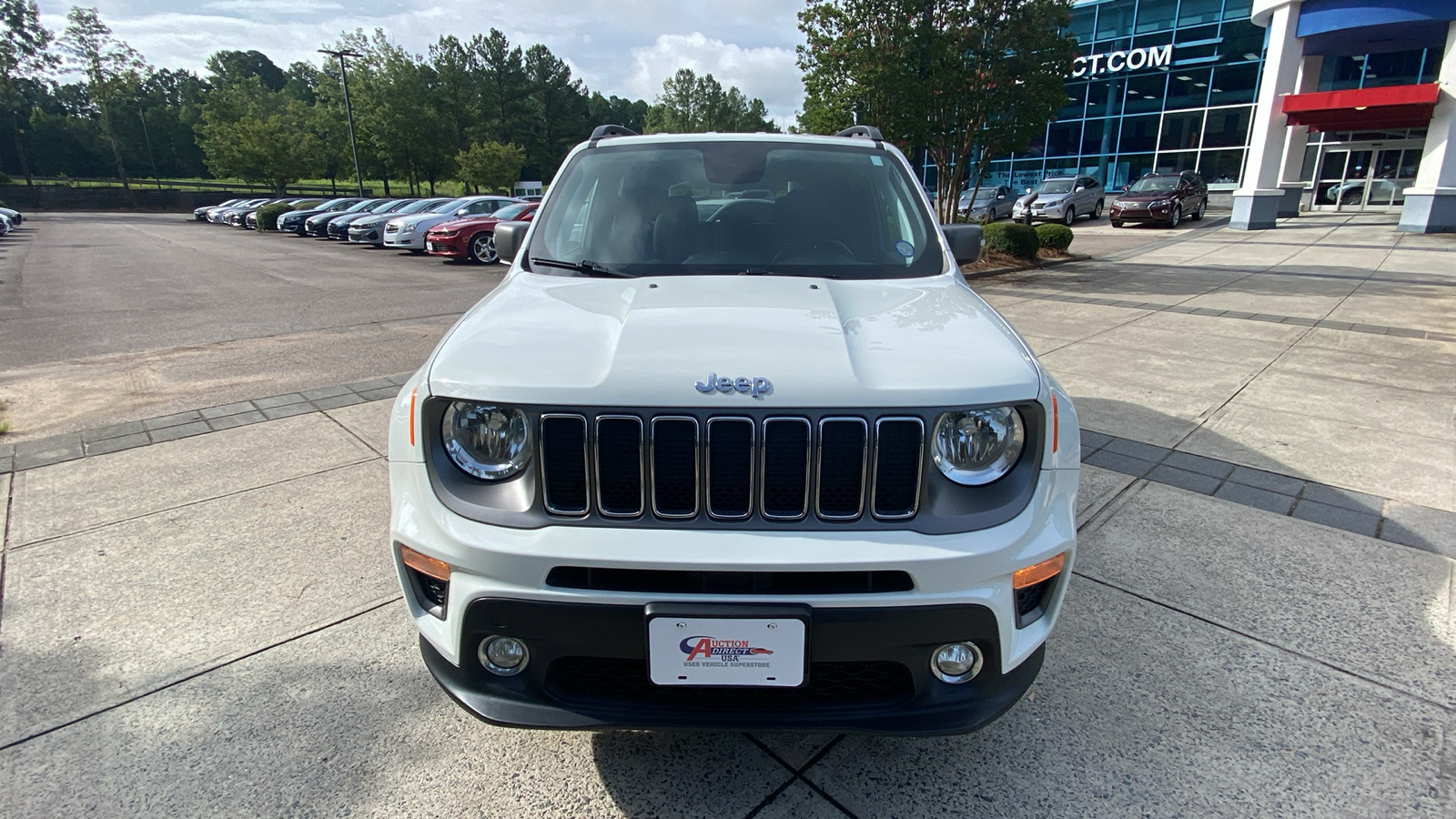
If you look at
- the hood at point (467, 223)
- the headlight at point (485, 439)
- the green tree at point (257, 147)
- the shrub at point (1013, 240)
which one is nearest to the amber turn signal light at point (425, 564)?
the headlight at point (485, 439)

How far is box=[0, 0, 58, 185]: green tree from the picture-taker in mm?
57906

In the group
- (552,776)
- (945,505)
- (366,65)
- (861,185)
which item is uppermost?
(366,65)

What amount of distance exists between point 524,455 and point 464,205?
1974 centimetres

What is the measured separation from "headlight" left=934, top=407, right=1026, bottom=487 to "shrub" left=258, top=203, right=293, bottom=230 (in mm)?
37246

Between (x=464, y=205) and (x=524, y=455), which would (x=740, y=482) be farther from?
(x=464, y=205)

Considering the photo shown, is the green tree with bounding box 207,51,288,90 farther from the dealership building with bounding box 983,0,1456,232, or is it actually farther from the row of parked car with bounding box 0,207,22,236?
the dealership building with bounding box 983,0,1456,232

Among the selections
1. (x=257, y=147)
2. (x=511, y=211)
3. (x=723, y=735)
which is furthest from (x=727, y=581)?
(x=257, y=147)

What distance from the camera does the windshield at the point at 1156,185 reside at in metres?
24.5

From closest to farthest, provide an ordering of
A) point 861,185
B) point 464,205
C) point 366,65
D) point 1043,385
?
point 1043,385, point 861,185, point 464,205, point 366,65

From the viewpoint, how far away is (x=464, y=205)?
19625 millimetres

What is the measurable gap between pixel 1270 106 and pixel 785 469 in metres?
29.0

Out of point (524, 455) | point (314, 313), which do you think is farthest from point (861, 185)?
point (314, 313)

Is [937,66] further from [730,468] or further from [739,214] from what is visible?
[730,468]

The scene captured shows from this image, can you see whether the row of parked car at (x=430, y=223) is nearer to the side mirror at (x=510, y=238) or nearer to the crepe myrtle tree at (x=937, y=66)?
the crepe myrtle tree at (x=937, y=66)
